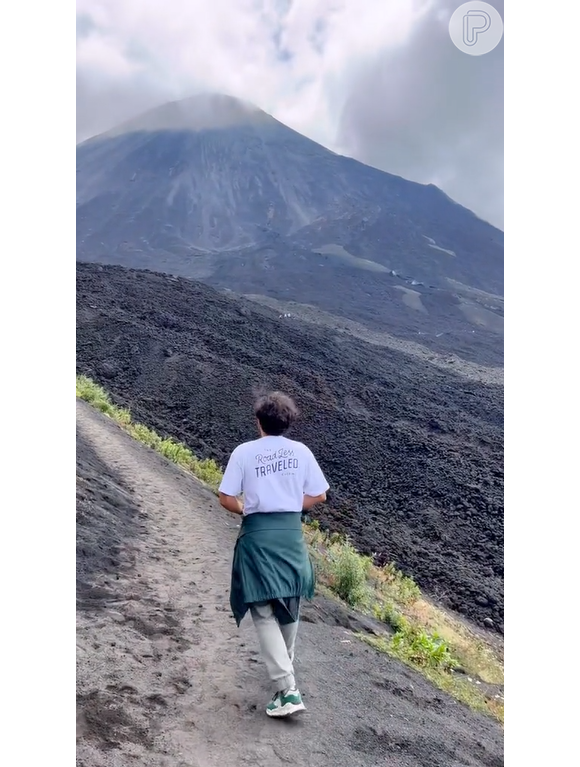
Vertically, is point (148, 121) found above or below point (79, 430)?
above

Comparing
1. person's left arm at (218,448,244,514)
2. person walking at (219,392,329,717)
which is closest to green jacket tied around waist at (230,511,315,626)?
person walking at (219,392,329,717)

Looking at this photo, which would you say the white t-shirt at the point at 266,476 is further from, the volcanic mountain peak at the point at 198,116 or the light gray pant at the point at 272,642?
the volcanic mountain peak at the point at 198,116

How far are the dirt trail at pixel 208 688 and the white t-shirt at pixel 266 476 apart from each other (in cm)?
117

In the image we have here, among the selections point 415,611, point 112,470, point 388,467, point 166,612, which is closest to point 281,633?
point 166,612

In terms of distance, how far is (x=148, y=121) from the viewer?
462 ft

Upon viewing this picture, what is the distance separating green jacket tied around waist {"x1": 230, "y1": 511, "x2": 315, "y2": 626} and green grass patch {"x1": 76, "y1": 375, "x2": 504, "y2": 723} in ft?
8.60

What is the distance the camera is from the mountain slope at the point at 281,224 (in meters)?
51.0

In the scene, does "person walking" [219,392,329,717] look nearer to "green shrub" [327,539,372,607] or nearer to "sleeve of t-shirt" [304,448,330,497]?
"sleeve of t-shirt" [304,448,330,497]

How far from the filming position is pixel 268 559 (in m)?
3.29

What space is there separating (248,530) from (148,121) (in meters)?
151

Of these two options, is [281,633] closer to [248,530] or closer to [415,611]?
[248,530]

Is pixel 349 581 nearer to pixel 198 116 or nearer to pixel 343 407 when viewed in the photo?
pixel 343 407

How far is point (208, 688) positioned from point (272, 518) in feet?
4.30

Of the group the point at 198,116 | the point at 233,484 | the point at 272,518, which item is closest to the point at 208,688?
the point at 272,518
